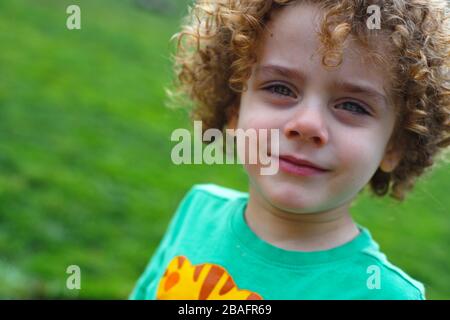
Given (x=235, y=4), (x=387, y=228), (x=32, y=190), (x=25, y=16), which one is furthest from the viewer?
(x=25, y=16)

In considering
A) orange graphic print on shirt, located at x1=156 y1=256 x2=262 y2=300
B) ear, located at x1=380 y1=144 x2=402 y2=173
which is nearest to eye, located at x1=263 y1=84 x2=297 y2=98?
ear, located at x1=380 y1=144 x2=402 y2=173

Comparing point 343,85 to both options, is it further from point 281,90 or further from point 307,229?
point 307,229

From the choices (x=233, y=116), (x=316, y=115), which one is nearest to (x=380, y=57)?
(x=316, y=115)

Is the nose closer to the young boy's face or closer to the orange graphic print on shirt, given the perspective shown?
the young boy's face

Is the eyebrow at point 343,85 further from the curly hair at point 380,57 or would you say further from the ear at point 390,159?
the ear at point 390,159

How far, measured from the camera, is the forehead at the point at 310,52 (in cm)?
185

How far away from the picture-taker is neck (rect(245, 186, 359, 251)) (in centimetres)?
201

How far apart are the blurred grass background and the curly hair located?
1.14 feet

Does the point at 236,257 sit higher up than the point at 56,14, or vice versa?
the point at 56,14

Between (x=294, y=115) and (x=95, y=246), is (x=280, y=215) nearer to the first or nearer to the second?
(x=294, y=115)

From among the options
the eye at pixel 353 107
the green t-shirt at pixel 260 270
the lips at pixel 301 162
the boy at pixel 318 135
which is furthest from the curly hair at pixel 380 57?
the green t-shirt at pixel 260 270
